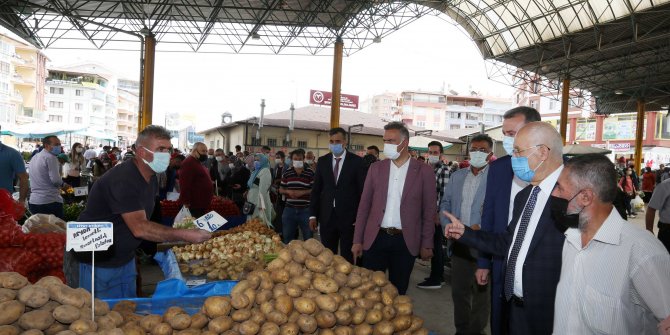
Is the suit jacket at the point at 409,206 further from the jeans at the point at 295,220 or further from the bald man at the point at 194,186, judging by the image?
the bald man at the point at 194,186

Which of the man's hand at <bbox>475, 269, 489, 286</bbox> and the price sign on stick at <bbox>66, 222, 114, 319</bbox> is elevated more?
the price sign on stick at <bbox>66, 222, 114, 319</bbox>

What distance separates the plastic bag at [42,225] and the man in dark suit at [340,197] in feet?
8.50

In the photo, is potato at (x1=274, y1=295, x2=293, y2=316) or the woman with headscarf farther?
the woman with headscarf

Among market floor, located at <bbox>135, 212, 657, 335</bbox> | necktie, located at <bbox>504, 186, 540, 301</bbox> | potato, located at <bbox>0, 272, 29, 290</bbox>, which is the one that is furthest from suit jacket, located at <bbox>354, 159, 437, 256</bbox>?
potato, located at <bbox>0, 272, 29, 290</bbox>

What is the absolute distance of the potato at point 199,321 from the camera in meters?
2.47

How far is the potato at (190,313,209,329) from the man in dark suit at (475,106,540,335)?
5.50ft

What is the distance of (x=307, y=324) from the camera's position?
2.48 meters

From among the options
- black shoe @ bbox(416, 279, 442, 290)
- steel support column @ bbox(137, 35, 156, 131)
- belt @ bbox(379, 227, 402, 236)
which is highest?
steel support column @ bbox(137, 35, 156, 131)

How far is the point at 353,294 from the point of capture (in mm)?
2789

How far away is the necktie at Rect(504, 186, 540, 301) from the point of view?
2.53 meters

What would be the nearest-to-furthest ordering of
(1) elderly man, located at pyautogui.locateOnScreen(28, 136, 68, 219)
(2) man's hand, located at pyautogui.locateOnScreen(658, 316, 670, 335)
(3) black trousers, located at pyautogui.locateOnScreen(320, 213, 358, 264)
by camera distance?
(2) man's hand, located at pyautogui.locateOnScreen(658, 316, 670, 335), (3) black trousers, located at pyautogui.locateOnScreen(320, 213, 358, 264), (1) elderly man, located at pyautogui.locateOnScreen(28, 136, 68, 219)

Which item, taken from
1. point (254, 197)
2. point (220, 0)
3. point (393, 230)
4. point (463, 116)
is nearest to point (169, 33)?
point (220, 0)

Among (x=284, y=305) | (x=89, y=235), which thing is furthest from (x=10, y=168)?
(x=284, y=305)

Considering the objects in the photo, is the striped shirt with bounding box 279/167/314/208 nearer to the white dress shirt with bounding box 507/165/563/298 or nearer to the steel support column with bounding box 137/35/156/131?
the white dress shirt with bounding box 507/165/563/298
